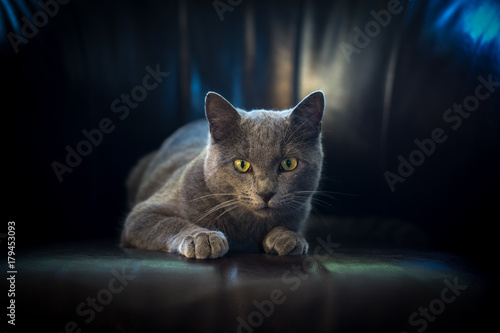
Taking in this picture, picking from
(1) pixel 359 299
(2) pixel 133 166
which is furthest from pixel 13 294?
(2) pixel 133 166

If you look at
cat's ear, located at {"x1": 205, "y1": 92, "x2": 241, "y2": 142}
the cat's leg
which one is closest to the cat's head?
cat's ear, located at {"x1": 205, "y1": 92, "x2": 241, "y2": 142}

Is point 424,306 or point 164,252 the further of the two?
point 164,252

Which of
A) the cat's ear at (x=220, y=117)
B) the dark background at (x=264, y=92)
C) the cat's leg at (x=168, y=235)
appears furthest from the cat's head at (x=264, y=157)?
the dark background at (x=264, y=92)

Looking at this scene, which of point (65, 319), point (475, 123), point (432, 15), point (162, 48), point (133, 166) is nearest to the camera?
point (65, 319)

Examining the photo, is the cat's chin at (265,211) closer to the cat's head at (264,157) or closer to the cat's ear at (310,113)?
the cat's head at (264,157)

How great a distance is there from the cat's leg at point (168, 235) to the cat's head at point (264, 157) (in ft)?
0.52

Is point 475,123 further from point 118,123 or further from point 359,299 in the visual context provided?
point 118,123

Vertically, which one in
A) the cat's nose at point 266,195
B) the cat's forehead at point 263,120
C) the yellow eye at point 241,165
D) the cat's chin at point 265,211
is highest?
the cat's forehead at point 263,120

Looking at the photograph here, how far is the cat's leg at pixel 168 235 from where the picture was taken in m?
1.16

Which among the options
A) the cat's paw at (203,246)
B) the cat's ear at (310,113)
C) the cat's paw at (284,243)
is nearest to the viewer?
the cat's paw at (203,246)

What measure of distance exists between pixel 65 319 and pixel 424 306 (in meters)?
0.80

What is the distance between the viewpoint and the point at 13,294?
3.07 feet

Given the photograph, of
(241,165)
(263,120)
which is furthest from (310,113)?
(241,165)

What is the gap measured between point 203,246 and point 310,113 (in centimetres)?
59
